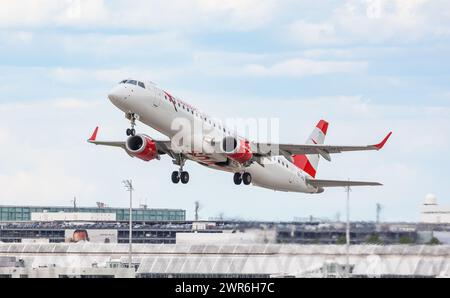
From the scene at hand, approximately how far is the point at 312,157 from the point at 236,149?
17.5 m

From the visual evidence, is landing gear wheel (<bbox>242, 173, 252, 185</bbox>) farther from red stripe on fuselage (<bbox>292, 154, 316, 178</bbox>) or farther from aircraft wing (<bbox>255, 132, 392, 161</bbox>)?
red stripe on fuselage (<bbox>292, 154, 316, 178</bbox>)

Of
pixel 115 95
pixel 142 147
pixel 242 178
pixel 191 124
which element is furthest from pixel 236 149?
pixel 115 95

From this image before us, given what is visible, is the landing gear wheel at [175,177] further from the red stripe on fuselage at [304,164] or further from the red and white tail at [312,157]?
the red stripe on fuselage at [304,164]

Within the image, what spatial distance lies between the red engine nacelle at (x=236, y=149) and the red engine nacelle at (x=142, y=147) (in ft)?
14.8

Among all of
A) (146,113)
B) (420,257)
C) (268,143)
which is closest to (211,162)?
(268,143)

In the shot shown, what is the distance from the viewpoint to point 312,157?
74.4 metres

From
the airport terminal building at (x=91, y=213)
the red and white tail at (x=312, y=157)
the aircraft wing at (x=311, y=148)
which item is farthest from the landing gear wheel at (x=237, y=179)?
the airport terminal building at (x=91, y=213)

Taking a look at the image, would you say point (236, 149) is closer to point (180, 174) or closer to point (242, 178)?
point (242, 178)

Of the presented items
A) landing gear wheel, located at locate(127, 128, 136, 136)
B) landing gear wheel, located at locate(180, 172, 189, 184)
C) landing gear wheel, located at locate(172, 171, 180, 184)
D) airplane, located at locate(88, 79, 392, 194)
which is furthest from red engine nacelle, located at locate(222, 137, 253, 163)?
landing gear wheel, located at locate(127, 128, 136, 136)

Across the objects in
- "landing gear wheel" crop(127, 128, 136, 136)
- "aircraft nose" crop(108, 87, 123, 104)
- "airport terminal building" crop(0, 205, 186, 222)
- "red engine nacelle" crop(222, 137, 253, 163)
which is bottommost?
"airport terminal building" crop(0, 205, 186, 222)

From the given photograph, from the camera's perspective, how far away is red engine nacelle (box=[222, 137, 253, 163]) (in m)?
57.7

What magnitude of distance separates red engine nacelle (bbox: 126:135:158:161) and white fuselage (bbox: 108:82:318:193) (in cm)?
237

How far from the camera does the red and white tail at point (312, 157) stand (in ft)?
236
